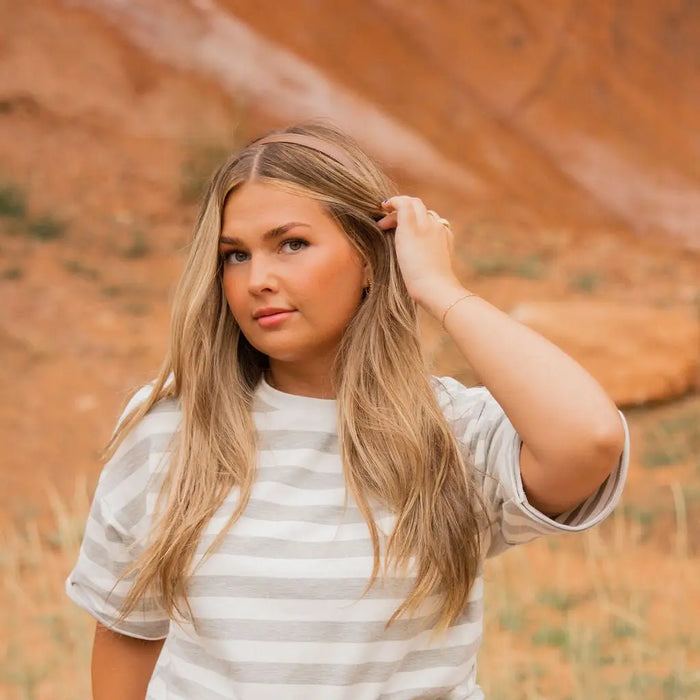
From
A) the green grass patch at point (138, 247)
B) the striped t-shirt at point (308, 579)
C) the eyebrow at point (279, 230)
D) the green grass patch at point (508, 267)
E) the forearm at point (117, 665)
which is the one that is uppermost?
the green grass patch at point (508, 267)

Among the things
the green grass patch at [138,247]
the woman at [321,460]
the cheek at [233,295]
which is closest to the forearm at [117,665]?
the woman at [321,460]

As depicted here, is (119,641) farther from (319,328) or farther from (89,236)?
(89,236)

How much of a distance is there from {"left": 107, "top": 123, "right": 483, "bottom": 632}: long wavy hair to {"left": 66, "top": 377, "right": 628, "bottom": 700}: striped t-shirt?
1.1 inches

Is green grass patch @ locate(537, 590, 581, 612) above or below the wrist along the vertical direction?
below

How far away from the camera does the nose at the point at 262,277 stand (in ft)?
5.13

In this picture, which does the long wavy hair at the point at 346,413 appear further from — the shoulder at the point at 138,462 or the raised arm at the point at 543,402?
the raised arm at the point at 543,402

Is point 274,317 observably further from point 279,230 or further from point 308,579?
point 308,579

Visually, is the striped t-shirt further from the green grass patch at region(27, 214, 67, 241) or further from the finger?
the green grass patch at region(27, 214, 67, 241)

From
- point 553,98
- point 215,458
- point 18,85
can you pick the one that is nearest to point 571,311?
point 553,98

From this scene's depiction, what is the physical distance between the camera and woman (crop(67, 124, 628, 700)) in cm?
148

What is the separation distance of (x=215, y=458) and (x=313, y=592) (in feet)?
0.83

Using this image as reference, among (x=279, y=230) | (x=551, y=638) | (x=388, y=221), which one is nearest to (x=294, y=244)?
(x=279, y=230)

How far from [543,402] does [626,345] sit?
3872 millimetres

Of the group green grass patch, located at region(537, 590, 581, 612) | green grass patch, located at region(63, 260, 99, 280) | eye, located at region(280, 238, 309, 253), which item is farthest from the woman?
green grass patch, located at region(63, 260, 99, 280)
